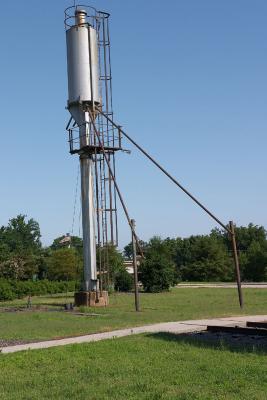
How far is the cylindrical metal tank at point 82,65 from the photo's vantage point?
98.5ft

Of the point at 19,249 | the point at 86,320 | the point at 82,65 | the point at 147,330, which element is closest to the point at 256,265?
the point at 19,249

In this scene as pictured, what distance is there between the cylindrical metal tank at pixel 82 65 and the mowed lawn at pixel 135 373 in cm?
1878

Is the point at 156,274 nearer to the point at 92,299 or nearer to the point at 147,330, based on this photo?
the point at 92,299

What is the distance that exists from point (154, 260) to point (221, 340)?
31.8 meters

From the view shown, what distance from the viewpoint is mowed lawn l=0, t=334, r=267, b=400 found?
838 centimetres

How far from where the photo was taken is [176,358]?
11.1 m

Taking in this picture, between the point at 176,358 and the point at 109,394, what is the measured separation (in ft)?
9.57

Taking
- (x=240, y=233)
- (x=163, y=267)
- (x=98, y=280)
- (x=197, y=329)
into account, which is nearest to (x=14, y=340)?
(x=197, y=329)

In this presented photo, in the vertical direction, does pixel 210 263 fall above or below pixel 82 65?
below

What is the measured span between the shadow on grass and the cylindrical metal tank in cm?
1735

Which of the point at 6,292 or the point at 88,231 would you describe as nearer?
the point at 88,231

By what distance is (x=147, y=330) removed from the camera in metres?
16.4

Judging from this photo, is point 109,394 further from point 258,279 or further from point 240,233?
point 240,233

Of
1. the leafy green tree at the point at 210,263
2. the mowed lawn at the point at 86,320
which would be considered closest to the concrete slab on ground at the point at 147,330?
the mowed lawn at the point at 86,320
